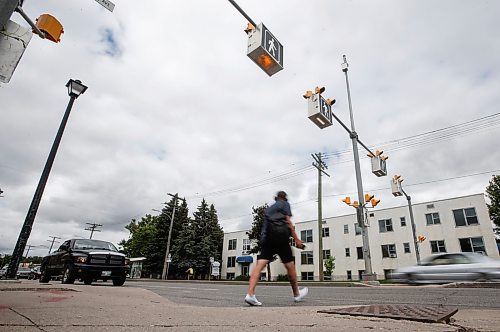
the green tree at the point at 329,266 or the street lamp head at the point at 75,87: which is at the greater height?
the street lamp head at the point at 75,87

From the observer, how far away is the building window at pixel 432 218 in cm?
3444

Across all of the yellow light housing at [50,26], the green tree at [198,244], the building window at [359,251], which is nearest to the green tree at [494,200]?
the building window at [359,251]

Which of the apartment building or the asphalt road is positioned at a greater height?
the apartment building

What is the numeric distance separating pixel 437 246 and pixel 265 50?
35.7m

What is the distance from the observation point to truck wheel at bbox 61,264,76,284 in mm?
9865

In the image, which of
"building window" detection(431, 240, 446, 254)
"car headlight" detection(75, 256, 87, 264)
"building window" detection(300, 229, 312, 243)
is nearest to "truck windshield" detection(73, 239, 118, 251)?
"car headlight" detection(75, 256, 87, 264)

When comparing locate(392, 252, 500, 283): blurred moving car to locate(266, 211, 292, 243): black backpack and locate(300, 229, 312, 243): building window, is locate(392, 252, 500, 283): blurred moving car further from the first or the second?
locate(300, 229, 312, 243): building window

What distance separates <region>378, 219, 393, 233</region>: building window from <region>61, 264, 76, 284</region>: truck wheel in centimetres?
3608

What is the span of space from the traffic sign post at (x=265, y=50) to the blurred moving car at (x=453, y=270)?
11.4 metres

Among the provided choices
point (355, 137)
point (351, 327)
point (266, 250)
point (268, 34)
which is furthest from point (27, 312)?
point (355, 137)

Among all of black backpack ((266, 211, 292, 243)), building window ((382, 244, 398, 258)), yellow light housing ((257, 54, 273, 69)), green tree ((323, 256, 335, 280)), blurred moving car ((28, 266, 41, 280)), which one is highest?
building window ((382, 244, 398, 258))

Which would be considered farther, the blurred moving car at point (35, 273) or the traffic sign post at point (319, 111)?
the blurred moving car at point (35, 273)

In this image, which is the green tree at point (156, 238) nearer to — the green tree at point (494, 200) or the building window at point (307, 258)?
the building window at point (307, 258)

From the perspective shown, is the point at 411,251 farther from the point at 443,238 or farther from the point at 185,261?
the point at 185,261
